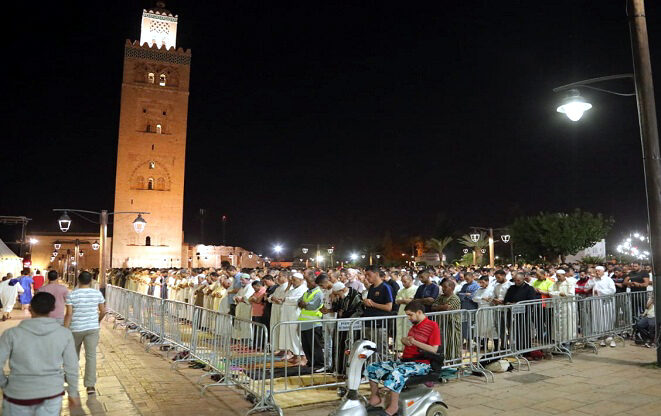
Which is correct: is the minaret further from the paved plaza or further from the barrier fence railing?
the paved plaza

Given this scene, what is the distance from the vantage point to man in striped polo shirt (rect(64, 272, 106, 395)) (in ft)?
23.6

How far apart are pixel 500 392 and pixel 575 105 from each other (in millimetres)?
5098

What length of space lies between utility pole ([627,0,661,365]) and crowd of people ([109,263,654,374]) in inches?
90.2

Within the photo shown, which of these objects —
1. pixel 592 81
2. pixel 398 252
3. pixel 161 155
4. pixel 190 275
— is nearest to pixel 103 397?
pixel 592 81

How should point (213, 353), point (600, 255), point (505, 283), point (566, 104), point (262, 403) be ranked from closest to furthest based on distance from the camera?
1. point (262, 403)
2. point (213, 353)
3. point (566, 104)
4. point (505, 283)
5. point (600, 255)

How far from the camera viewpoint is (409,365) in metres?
5.54

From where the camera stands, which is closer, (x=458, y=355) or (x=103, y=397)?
(x=103, y=397)

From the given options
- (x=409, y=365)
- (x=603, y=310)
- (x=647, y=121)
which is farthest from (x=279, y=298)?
(x=647, y=121)

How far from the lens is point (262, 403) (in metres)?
6.23

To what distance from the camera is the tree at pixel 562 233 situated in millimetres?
41125

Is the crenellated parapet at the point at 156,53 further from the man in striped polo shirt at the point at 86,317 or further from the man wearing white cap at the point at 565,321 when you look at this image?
the man wearing white cap at the point at 565,321

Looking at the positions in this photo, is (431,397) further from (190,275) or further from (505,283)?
(190,275)

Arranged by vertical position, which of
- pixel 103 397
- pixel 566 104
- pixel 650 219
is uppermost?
pixel 566 104

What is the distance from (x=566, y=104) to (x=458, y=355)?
483cm
